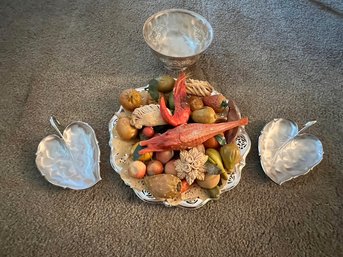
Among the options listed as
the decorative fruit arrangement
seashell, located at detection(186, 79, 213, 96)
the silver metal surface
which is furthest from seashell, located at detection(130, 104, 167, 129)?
the silver metal surface

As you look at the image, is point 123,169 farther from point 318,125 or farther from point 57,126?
point 318,125

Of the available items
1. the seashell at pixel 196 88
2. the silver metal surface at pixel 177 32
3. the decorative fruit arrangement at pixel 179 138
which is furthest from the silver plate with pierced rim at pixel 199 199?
the silver metal surface at pixel 177 32

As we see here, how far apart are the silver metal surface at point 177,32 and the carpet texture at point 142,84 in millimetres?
75

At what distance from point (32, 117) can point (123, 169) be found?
1.25ft

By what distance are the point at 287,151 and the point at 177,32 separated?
0.53 m

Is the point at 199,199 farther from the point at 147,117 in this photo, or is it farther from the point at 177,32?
the point at 177,32

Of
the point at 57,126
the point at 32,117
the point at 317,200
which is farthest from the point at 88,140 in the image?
the point at 317,200

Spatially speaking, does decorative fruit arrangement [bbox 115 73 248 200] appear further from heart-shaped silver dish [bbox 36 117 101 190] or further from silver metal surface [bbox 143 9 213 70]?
silver metal surface [bbox 143 9 213 70]

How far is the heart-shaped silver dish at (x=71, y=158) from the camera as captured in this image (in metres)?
0.85

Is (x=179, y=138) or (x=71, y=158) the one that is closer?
(x=179, y=138)

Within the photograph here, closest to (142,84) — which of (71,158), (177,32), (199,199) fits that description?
(177,32)

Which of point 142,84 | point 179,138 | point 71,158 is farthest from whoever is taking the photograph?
point 142,84

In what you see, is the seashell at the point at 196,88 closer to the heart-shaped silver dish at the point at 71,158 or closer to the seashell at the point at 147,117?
the seashell at the point at 147,117

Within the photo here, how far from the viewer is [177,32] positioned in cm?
114
